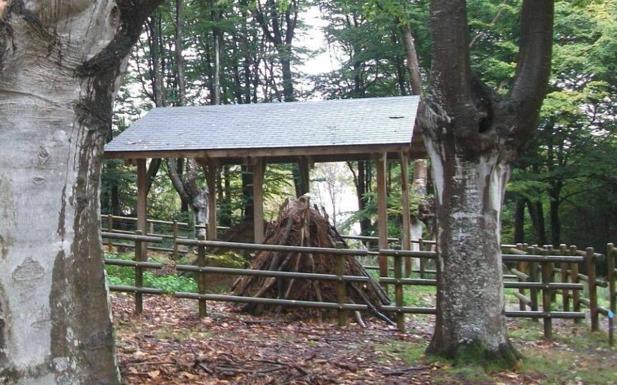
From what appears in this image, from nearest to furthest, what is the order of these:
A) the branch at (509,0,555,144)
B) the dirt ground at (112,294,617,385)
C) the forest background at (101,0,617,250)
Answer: the dirt ground at (112,294,617,385) → the branch at (509,0,555,144) → the forest background at (101,0,617,250)

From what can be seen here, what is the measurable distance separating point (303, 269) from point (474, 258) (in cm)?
333

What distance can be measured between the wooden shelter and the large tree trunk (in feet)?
20.9

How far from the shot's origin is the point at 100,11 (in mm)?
3092

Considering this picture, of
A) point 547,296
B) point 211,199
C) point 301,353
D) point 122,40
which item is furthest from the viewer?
point 211,199

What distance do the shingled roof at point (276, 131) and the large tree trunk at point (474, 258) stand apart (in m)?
6.35

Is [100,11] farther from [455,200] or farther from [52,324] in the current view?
[455,200]

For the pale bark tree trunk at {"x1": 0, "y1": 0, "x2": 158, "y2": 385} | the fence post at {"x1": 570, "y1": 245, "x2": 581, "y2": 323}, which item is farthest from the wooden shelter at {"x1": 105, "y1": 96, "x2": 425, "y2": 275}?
the pale bark tree trunk at {"x1": 0, "y1": 0, "x2": 158, "y2": 385}

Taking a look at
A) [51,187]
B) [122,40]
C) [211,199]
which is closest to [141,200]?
[211,199]

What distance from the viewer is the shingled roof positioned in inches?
496

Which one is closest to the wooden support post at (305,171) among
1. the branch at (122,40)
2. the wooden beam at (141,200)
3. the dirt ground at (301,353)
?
the wooden beam at (141,200)

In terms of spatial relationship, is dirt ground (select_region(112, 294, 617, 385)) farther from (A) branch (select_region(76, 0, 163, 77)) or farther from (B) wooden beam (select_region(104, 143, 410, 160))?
(B) wooden beam (select_region(104, 143, 410, 160))

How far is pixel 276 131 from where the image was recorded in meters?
14.0

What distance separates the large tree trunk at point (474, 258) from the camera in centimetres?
558

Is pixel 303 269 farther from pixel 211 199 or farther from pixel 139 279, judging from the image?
pixel 211 199
